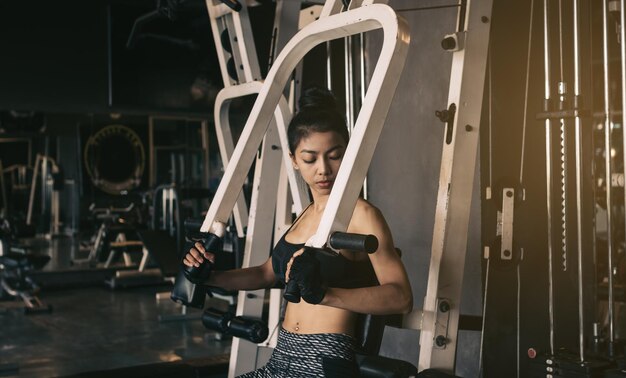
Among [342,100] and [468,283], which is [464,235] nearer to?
[468,283]

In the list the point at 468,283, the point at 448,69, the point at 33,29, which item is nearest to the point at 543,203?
the point at 468,283

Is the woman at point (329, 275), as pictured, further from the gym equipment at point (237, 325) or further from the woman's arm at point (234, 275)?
the gym equipment at point (237, 325)

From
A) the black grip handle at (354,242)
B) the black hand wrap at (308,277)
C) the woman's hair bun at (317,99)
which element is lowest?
the black hand wrap at (308,277)

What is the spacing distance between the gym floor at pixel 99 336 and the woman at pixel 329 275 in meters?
1.39

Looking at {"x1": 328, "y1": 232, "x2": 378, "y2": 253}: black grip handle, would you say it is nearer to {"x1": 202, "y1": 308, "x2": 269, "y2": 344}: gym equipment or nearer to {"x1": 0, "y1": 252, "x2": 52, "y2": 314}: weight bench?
{"x1": 202, "y1": 308, "x2": 269, "y2": 344}: gym equipment

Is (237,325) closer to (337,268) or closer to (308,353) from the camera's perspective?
(308,353)

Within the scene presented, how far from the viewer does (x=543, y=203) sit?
2.84 m

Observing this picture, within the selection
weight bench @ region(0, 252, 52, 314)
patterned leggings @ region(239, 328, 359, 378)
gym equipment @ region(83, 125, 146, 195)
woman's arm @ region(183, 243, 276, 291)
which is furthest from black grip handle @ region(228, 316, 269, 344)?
gym equipment @ region(83, 125, 146, 195)

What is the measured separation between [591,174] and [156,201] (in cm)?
559

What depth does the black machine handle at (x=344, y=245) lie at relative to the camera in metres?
1.76

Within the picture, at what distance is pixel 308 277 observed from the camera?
5.84 ft

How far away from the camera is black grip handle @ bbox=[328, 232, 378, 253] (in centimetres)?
176

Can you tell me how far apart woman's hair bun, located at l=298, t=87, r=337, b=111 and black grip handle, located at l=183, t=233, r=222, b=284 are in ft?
1.56

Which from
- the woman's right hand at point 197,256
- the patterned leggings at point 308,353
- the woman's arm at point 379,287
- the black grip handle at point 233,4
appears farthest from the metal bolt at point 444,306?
the black grip handle at point 233,4
